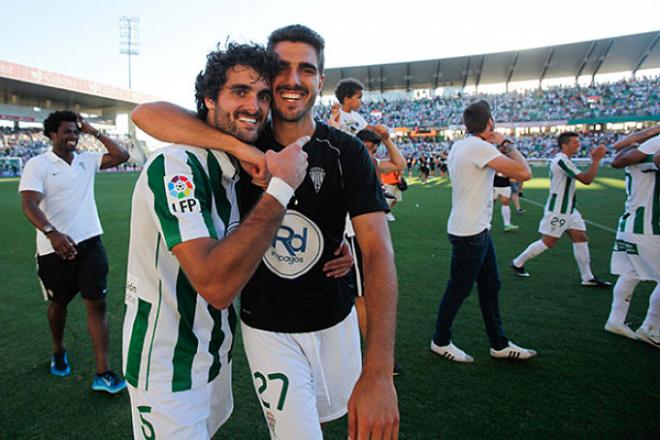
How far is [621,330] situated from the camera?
4.53m

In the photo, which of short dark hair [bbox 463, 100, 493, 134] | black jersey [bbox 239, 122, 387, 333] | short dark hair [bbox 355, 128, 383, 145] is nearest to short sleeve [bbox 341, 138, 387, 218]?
black jersey [bbox 239, 122, 387, 333]

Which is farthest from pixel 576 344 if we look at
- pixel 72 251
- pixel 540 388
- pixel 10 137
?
pixel 10 137

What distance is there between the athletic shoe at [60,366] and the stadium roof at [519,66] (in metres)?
57.5

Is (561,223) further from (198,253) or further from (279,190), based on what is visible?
(198,253)

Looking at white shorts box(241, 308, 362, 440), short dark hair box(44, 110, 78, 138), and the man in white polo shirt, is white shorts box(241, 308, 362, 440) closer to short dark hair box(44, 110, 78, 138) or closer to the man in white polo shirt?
the man in white polo shirt

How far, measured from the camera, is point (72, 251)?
3.77 m

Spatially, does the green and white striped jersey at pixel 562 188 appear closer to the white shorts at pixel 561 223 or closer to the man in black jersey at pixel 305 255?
the white shorts at pixel 561 223

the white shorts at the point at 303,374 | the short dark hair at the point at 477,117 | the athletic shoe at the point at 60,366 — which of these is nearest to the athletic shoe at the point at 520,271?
the short dark hair at the point at 477,117

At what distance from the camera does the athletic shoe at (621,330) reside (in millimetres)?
4465

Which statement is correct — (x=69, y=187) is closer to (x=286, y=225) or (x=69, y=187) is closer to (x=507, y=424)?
(x=286, y=225)

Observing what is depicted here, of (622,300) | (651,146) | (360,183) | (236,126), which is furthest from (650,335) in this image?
(236,126)

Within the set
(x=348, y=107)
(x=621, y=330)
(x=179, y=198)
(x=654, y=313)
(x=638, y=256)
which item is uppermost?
(x=348, y=107)

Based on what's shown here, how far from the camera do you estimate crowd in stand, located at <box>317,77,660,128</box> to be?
4884 cm

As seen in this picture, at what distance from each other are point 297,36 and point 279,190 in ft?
3.30
